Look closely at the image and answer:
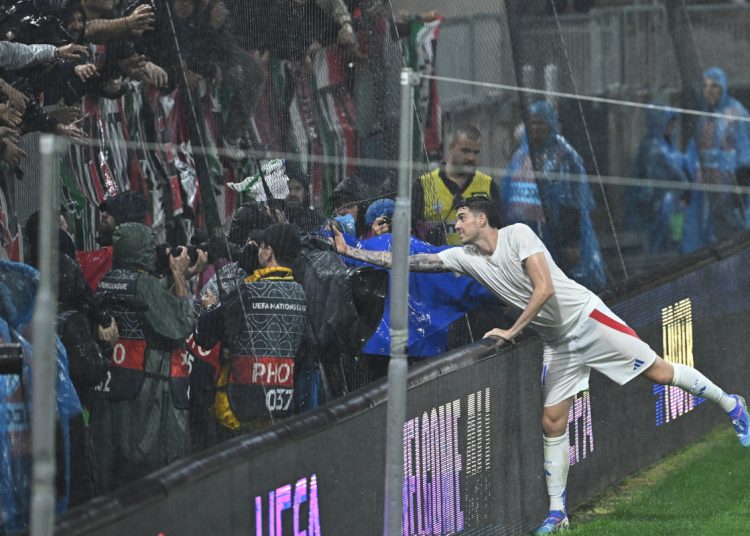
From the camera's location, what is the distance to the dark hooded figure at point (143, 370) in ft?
20.5

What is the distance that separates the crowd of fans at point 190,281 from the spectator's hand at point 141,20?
10mm

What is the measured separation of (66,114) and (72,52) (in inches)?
11.1

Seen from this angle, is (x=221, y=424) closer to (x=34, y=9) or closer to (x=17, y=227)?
(x=17, y=227)

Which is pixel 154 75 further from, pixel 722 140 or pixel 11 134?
pixel 722 140

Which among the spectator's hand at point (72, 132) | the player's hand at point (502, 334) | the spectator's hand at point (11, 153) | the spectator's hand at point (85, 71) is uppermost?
the spectator's hand at point (85, 71)

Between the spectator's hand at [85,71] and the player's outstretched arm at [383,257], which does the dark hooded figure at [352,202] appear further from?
the spectator's hand at [85,71]

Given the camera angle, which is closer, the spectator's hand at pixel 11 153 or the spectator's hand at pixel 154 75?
the spectator's hand at pixel 11 153

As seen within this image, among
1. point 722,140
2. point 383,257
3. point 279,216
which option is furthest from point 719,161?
point 279,216

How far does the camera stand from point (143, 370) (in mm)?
6531

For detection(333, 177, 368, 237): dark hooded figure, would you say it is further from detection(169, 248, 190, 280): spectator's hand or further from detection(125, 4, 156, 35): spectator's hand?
detection(125, 4, 156, 35): spectator's hand

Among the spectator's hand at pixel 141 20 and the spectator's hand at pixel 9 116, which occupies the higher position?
the spectator's hand at pixel 141 20

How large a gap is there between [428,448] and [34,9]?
2691 mm

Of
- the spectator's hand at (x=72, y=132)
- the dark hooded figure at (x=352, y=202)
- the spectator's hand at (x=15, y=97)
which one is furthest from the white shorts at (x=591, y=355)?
the spectator's hand at (x=15, y=97)

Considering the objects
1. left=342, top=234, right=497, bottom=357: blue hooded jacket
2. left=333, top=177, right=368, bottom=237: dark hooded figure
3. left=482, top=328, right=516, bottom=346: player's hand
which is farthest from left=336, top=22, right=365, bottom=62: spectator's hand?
left=482, top=328, right=516, bottom=346: player's hand
